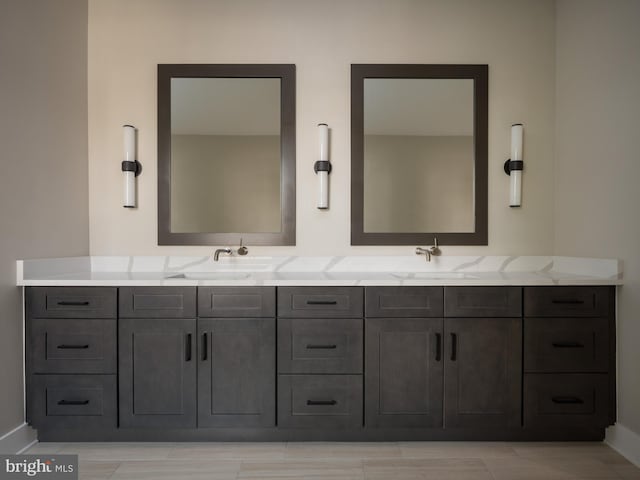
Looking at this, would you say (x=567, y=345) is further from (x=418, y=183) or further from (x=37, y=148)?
(x=37, y=148)

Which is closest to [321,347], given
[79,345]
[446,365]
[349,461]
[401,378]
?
[401,378]

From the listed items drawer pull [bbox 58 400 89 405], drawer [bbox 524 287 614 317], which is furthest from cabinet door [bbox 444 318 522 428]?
drawer pull [bbox 58 400 89 405]

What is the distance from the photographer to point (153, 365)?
1.91 meters

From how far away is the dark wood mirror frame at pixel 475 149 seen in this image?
2369mm

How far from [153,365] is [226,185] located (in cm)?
115

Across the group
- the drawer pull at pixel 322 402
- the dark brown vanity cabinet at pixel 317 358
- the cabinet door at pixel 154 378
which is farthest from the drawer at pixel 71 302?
the drawer pull at pixel 322 402

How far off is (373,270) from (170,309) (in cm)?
126

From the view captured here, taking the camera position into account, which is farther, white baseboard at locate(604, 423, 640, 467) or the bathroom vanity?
the bathroom vanity

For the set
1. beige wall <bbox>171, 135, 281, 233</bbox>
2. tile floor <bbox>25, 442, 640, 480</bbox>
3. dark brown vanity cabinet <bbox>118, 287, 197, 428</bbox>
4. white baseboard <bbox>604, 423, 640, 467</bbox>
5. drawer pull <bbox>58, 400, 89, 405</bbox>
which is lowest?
tile floor <bbox>25, 442, 640, 480</bbox>

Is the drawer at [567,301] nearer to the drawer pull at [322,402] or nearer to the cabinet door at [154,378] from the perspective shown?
the drawer pull at [322,402]

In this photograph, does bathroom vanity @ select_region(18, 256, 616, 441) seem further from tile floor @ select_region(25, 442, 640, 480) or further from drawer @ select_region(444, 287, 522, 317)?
tile floor @ select_region(25, 442, 640, 480)

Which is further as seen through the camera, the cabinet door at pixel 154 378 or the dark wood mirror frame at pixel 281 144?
the dark wood mirror frame at pixel 281 144

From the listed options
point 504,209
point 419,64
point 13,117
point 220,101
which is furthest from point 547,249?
point 13,117

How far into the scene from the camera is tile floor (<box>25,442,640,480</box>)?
1.70m
